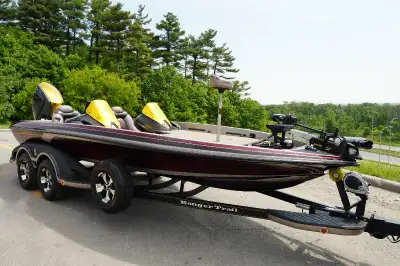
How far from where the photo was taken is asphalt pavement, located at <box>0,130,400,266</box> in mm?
3195

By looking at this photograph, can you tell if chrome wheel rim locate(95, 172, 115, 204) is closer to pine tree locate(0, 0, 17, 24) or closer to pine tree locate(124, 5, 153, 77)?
pine tree locate(124, 5, 153, 77)

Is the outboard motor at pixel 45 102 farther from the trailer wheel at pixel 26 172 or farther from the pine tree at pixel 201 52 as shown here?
the pine tree at pixel 201 52

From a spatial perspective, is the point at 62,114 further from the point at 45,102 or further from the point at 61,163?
the point at 61,163

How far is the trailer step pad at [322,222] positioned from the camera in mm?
2932

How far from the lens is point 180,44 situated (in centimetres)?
4675

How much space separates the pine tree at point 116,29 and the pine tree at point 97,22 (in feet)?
2.46

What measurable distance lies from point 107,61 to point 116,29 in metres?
4.29

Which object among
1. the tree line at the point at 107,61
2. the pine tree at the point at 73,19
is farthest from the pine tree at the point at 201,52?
the pine tree at the point at 73,19

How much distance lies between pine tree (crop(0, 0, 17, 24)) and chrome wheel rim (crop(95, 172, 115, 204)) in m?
47.0

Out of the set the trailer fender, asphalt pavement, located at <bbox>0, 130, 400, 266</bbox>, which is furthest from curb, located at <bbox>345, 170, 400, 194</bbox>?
the trailer fender

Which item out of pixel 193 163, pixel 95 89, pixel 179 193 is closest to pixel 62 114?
pixel 179 193

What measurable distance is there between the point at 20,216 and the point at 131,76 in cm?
3838

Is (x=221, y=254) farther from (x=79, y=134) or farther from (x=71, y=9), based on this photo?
(x=71, y=9)

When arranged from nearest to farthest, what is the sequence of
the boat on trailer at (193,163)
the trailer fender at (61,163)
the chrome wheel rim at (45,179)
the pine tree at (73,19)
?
the boat on trailer at (193,163) < the trailer fender at (61,163) < the chrome wheel rim at (45,179) < the pine tree at (73,19)
